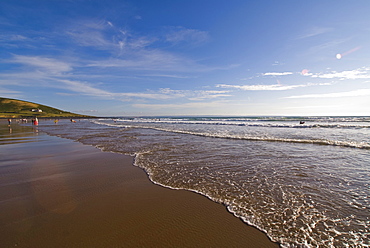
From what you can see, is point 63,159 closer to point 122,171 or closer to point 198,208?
point 122,171

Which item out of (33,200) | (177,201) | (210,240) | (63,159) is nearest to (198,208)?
(177,201)

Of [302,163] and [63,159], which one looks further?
[63,159]

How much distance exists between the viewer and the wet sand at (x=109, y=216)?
3.13m

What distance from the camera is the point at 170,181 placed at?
6168mm

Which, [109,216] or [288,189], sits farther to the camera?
[288,189]

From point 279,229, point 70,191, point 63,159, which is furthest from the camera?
point 63,159

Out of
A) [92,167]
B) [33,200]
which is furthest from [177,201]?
[92,167]

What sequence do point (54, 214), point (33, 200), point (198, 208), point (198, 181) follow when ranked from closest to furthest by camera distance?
point (54, 214), point (198, 208), point (33, 200), point (198, 181)

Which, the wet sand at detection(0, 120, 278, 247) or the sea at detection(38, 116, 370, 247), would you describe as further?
the sea at detection(38, 116, 370, 247)

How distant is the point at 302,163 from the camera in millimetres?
8219

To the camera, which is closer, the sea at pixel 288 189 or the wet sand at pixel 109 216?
the wet sand at pixel 109 216

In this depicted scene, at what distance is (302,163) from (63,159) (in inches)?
494

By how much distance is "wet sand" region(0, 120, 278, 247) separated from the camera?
313 cm

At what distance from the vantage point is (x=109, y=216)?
3887 millimetres
